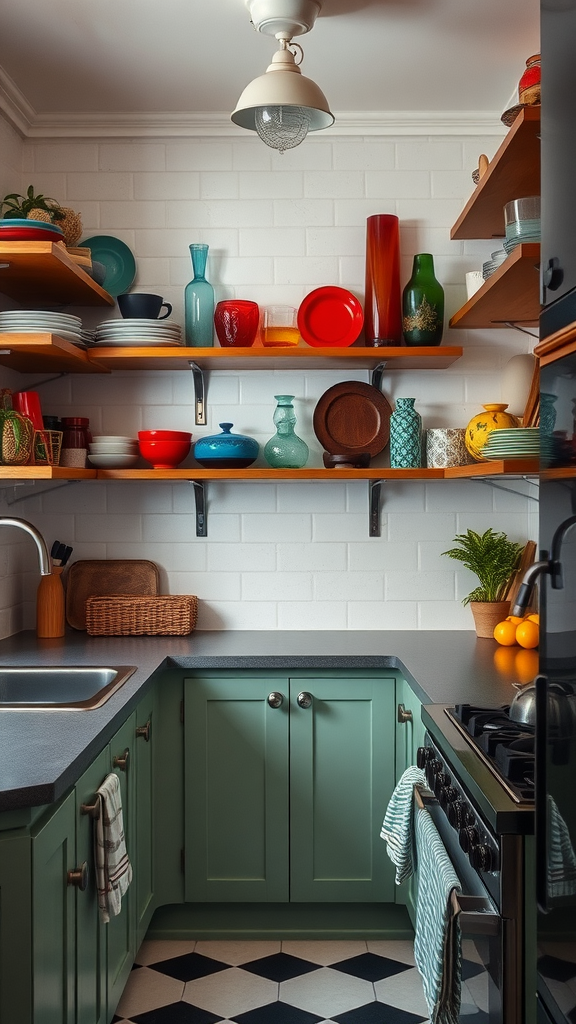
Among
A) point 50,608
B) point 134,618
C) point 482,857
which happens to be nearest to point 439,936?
point 482,857

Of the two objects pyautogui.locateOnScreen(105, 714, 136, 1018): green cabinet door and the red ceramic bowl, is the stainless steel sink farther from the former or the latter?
the red ceramic bowl

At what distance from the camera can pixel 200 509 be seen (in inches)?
134

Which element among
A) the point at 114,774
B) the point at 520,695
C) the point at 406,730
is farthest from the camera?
the point at 406,730

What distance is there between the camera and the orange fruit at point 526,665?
2590 millimetres

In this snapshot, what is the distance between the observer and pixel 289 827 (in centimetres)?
292

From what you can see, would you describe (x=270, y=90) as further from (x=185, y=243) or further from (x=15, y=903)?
(x=15, y=903)

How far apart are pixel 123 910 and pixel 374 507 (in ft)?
5.20

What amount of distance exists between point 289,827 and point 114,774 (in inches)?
36.0

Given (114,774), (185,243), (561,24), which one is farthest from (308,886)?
(561,24)

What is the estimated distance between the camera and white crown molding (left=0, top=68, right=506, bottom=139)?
3.37m

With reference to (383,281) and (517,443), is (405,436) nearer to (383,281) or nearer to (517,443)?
(383,281)

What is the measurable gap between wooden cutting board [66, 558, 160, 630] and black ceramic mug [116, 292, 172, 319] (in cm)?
85

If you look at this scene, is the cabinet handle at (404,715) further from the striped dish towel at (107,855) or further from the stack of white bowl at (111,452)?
the stack of white bowl at (111,452)

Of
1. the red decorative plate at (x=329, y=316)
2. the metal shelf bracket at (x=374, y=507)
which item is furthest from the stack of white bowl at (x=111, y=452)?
the metal shelf bracket at (x=374, y=507)
